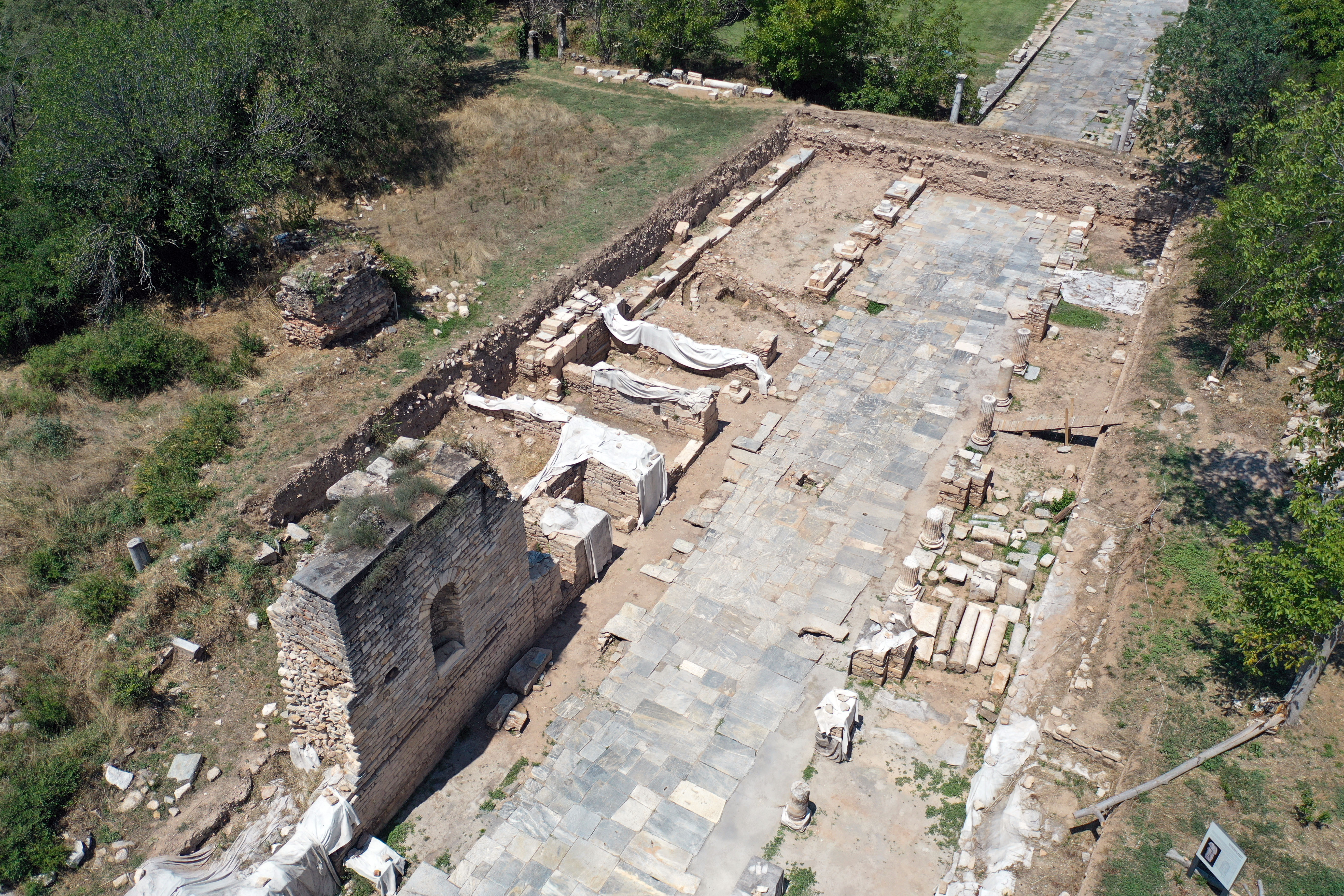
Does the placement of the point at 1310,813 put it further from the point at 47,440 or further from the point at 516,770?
the point at 47,440

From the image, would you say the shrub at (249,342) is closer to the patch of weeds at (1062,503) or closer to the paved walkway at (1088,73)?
the patch of weeds at (1062,503)

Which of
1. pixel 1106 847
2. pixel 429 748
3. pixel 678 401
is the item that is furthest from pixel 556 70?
pixel 1106 847

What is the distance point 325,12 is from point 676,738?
20180mm

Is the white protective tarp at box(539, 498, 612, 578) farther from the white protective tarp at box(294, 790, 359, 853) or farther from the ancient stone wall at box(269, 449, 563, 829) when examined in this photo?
the white protective tarp at box(294, 790, 359, 853)

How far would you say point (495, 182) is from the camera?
23.6 m

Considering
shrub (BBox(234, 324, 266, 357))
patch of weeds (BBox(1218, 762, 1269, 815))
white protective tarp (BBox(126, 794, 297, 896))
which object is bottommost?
white protective tarp (BBox(126, 794, 297, 896))

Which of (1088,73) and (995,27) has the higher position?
(995,27)

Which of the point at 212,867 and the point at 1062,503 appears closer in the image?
the point at 212,867

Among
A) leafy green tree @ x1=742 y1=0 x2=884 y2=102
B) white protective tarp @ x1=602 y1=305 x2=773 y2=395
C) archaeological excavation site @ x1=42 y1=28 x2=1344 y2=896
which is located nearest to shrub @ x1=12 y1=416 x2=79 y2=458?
archaeological excavation site @ x1=42 y1=28 x2=1344 y2=896

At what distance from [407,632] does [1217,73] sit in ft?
67.0

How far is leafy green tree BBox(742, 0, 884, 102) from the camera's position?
90.9ft

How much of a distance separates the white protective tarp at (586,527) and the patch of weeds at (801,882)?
548 cm

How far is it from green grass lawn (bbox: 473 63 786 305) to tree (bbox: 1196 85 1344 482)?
12718 millimetres

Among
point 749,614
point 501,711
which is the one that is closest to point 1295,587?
point 749,614
